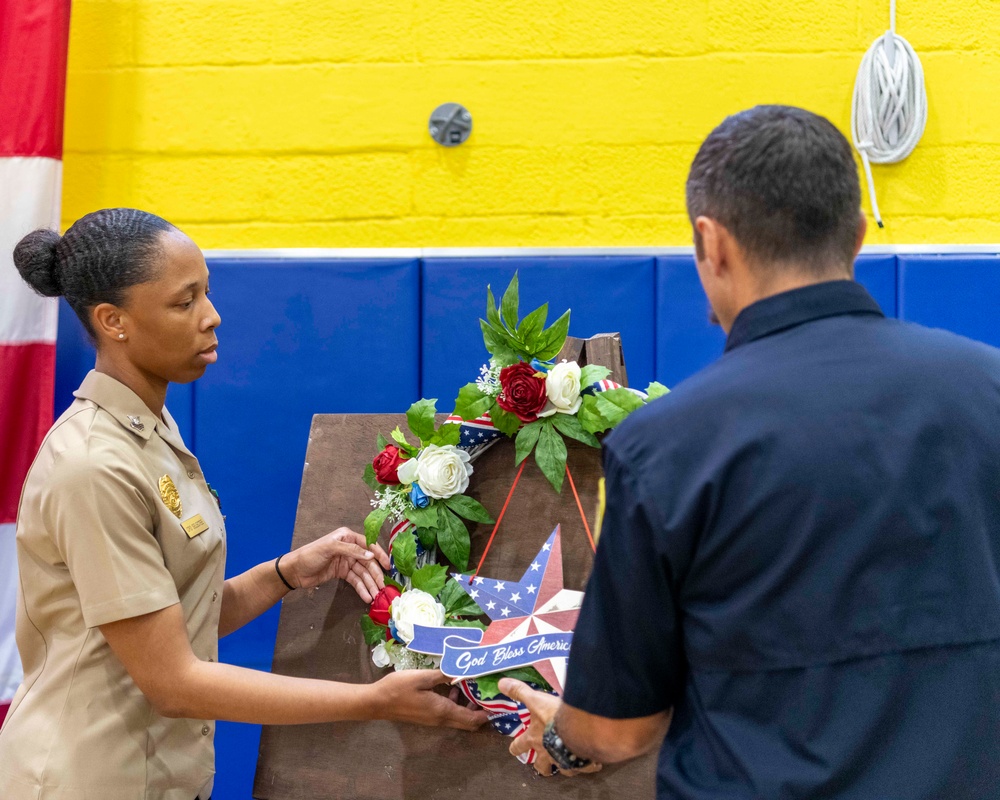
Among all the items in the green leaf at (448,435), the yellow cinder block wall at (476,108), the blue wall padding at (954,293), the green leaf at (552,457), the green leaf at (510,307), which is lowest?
the green leaf at (552,457)

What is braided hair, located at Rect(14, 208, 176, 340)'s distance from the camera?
1392mm

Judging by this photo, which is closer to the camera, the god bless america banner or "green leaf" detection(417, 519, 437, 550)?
the god bless america banner

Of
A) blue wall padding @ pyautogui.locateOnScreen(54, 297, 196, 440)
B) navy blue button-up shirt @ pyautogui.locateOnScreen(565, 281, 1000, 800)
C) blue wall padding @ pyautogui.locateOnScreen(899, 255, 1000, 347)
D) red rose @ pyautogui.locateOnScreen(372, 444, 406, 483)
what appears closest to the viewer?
navy blue button-up shirt @ pyautogui.locateOnScreen(565, 281, 1000, 800)

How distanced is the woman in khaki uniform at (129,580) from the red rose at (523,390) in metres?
0.41

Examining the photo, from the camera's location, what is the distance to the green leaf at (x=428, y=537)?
58.2 inches

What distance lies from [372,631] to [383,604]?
0.19 feet

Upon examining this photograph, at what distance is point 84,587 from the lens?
1.25 metres

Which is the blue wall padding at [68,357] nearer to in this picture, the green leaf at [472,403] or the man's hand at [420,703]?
the green leaf at [472,403]

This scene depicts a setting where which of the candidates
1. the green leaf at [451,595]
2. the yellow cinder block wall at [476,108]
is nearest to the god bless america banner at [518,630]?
the green leaf at [451,595]

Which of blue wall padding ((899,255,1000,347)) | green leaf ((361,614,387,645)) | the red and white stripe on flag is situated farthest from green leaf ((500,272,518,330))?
the red and white stripe on flag

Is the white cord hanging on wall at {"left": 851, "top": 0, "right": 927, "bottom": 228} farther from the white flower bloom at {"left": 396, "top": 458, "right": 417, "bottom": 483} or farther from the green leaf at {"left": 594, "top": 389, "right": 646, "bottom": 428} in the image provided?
the white flower bloom at {"left": 396, "top": 458, "right": 417, "bottom": 483}

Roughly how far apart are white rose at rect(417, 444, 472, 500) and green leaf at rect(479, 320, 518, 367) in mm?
162

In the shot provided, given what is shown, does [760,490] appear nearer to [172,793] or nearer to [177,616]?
[177,616]

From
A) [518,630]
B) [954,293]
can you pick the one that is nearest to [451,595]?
[518,630]
